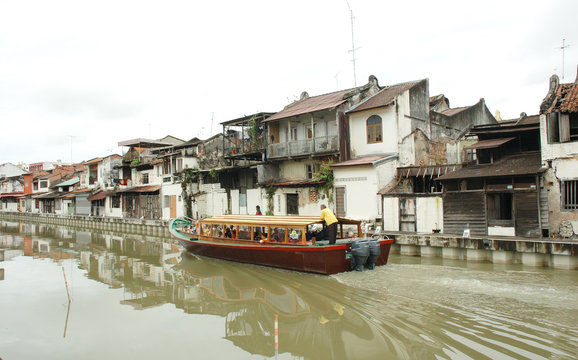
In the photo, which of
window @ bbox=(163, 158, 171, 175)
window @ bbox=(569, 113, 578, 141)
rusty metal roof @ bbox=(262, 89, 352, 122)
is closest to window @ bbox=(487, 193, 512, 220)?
window @ bbox=(569, 113, 578, 141)

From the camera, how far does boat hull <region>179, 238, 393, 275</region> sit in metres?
13.0

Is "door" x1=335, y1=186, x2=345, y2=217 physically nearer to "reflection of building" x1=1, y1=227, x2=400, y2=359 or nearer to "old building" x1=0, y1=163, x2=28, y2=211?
"reflection of building" x1=1, y1=227, x2=400, y2=359

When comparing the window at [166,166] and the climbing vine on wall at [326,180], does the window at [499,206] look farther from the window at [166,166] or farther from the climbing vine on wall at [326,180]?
the window at [166,166]

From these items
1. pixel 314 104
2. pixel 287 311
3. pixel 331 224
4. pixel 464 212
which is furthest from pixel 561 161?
pixel 314 104

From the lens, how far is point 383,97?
22.9 m

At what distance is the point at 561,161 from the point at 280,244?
10904mm

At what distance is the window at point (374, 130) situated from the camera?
22.1 metres

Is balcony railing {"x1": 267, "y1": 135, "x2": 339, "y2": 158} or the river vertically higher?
balcony railing {"x1": 267, "y1": 135, "x2": 339, "y2": 158}

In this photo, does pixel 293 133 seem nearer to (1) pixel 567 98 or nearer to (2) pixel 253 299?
(1) pixel 567 98

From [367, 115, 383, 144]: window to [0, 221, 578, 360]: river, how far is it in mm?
8069

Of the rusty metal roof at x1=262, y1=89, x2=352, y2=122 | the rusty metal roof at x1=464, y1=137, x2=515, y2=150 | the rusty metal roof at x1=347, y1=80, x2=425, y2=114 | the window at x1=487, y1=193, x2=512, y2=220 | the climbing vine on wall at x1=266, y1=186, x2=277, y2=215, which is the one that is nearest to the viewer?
→ the window at x1=487, y1=193, x2=512, y2=220

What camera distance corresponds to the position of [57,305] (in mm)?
11945

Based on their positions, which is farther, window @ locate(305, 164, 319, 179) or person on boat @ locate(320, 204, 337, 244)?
window @ locate(305, 164, 319, 179)

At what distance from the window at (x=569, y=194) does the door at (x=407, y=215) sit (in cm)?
572
